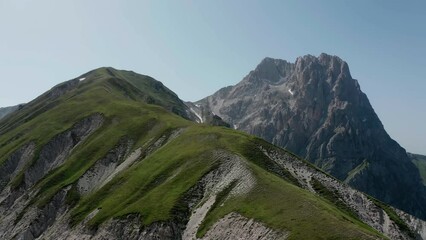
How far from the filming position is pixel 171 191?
9350 centimetres

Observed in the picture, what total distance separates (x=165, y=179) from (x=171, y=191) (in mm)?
9140

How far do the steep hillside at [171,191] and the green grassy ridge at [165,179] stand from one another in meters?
0.32

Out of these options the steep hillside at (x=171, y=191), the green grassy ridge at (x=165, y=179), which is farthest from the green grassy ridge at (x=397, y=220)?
the green grassy ridge at (x=165, y=179)

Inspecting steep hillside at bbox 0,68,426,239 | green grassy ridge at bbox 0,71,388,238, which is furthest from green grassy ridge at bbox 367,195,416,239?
green grassy ridge at bbox 0,71,388,238

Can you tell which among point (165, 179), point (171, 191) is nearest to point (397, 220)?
point (171, 191)

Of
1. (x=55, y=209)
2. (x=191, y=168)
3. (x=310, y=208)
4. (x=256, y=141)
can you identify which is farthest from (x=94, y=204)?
(x=310, y=208)

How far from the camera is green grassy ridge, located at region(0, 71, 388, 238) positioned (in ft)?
219

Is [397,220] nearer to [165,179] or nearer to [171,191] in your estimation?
[171,191]

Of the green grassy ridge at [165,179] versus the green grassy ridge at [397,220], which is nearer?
the green grassy ridge at [165,179]

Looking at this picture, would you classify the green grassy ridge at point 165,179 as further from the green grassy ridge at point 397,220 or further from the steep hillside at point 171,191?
the green grassy ridge at point 397,220

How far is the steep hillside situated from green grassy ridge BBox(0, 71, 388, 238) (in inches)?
12.6

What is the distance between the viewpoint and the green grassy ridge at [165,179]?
66.8 metres

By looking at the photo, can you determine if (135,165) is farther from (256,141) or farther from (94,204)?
(256,141)

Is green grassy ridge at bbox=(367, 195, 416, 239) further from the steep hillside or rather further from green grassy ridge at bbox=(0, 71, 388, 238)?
green grassy ridge at bbox=(0, 71, 388, 238)
